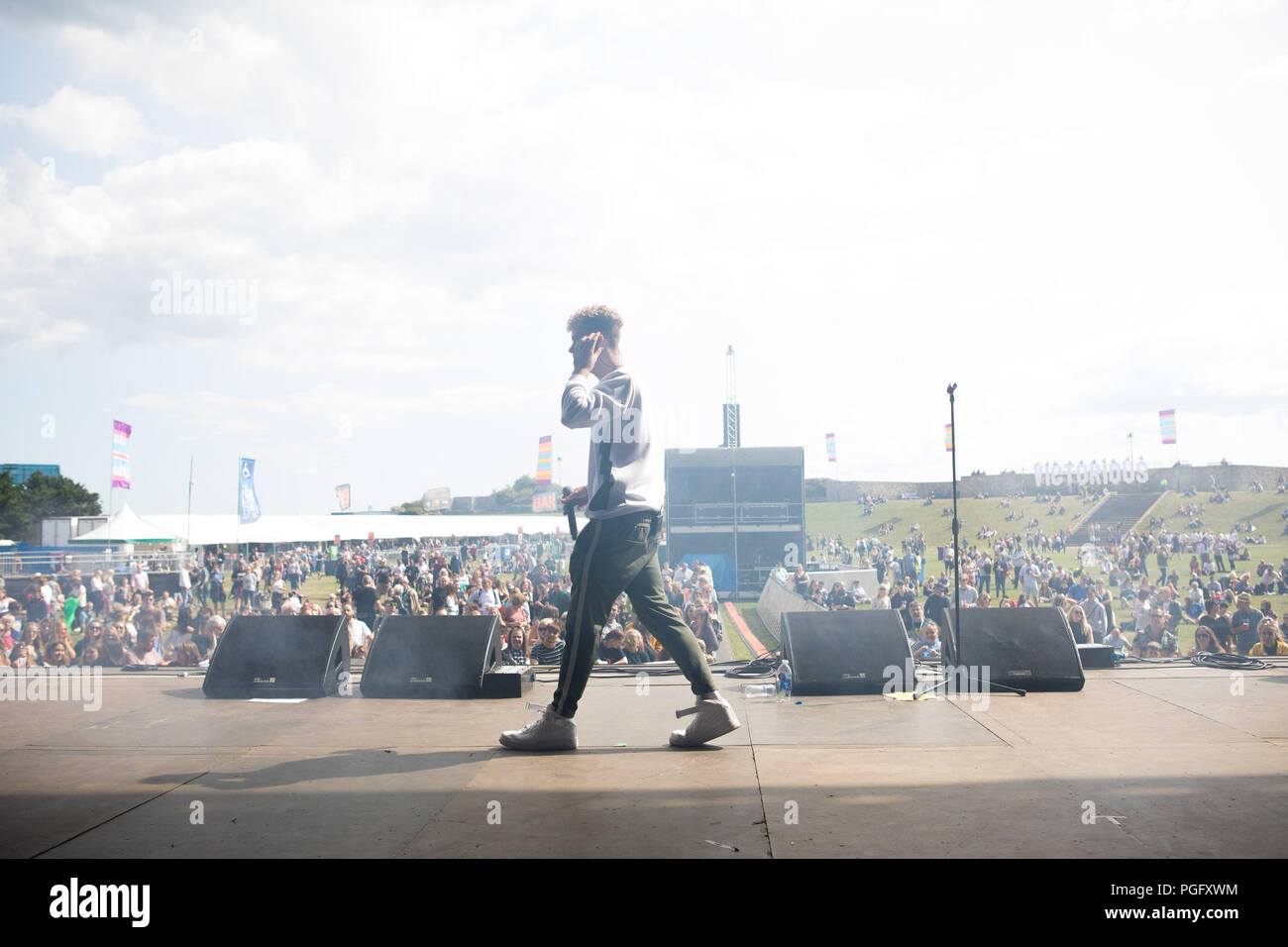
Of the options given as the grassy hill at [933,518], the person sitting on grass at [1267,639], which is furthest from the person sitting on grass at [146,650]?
the grassy hill at [933,518]

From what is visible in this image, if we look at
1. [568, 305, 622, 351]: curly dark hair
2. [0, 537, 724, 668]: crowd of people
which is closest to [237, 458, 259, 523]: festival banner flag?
[0, 537, 724, 668]: crowd of people

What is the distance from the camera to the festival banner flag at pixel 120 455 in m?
25.2

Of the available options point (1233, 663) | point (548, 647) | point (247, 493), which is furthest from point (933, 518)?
point (548, 647)

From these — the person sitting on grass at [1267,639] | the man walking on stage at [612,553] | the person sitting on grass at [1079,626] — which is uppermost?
the man walking on stage at [612,553]

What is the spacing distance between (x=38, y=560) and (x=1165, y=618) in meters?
33.4

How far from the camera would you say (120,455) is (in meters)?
25.5

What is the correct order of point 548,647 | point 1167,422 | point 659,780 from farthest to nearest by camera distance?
point 1167,422 < point 548,647 < point 659,780

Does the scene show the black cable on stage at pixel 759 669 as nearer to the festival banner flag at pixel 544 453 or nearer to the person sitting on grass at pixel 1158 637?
the person sitting on grass at pixel 1158 637

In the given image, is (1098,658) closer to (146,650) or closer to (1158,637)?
(1158,637)

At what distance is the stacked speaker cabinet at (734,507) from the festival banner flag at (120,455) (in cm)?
1672

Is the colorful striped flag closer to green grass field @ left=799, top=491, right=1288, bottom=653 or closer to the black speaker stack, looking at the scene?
green grass field @ left=799, top=491, right=1288, bottom=653

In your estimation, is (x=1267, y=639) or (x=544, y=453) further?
(x=544, y=453)

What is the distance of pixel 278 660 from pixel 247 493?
25.1 m

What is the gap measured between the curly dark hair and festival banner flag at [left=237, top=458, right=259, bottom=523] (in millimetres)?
26008
